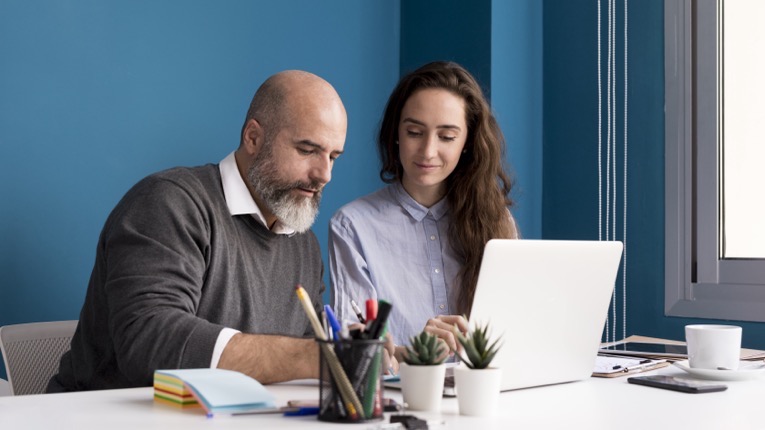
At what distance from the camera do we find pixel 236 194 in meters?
1.94

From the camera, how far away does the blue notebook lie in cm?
117

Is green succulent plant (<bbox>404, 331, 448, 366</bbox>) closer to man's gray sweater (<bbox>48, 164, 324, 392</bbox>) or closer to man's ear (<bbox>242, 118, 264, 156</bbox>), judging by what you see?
man's gray sweater (<bbox>48, 164, 324, 392</bbox>)

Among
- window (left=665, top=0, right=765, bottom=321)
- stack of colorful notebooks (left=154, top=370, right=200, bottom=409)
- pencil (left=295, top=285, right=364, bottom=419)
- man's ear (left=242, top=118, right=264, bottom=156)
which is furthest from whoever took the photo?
window (left=665, top=0, right=765, bottom=321)

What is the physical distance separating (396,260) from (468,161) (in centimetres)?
39

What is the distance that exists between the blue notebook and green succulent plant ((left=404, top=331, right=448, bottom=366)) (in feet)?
0.70

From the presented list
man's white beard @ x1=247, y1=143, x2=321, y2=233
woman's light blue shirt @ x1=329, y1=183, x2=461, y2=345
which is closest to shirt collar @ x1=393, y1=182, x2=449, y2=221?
woman's light blue shirt @ x1=329, y1=183, x2=461, y2=345

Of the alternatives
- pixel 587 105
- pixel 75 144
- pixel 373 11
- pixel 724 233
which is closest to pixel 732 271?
pixel 724 233

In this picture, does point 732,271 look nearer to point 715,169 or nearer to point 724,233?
point 724,233

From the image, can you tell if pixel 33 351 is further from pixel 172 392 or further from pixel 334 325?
pixel 334 325

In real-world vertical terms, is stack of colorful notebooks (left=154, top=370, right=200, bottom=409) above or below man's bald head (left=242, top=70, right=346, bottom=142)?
below

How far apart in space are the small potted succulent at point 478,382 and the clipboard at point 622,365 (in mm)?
494

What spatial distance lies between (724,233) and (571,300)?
1.63 metres

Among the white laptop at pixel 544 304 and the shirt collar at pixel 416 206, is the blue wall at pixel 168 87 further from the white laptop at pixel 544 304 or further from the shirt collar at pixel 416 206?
the white laptop at pixel 544 304

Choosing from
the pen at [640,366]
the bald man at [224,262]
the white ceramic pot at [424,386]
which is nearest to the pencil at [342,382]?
the white ceramic pot at [424,386]
